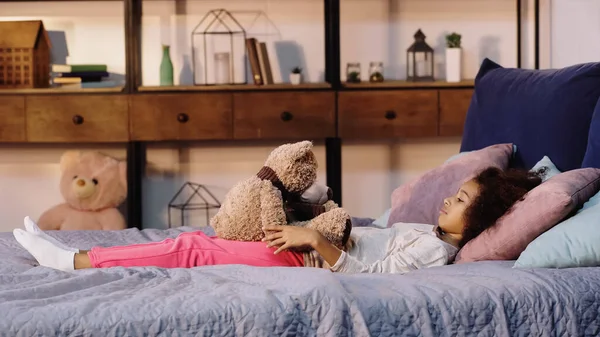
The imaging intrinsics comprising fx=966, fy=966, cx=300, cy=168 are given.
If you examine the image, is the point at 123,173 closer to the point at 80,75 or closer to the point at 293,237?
the point at 80,75

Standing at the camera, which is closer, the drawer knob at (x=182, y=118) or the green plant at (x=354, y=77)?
the drawer knob at (x=182, y=118)

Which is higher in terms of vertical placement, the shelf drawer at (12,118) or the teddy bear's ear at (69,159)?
the shelf drawer at (12,118)

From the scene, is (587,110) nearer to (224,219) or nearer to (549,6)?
(224,219)

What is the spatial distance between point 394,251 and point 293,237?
25 cm

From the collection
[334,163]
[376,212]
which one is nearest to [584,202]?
[334,163]

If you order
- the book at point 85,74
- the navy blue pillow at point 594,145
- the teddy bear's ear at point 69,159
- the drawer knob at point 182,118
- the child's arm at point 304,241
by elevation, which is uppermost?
the book at point 85,74

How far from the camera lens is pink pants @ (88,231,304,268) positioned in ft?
7.32

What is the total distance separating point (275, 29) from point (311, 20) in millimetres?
175

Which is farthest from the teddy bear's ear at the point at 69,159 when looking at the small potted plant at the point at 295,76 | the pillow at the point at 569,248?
the pillow at the point at 569,248

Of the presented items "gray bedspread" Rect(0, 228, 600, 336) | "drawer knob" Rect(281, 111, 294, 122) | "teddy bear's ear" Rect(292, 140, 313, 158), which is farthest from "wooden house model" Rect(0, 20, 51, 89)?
"gray bedspread" Rect(0, 228, 600, 336)

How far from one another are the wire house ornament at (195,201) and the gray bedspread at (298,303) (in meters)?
2.49

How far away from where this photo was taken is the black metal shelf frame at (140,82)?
4.14 meters

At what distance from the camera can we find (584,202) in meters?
2.26

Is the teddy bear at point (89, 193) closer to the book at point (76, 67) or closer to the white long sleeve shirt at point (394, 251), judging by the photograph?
the book at point (76, 67)
